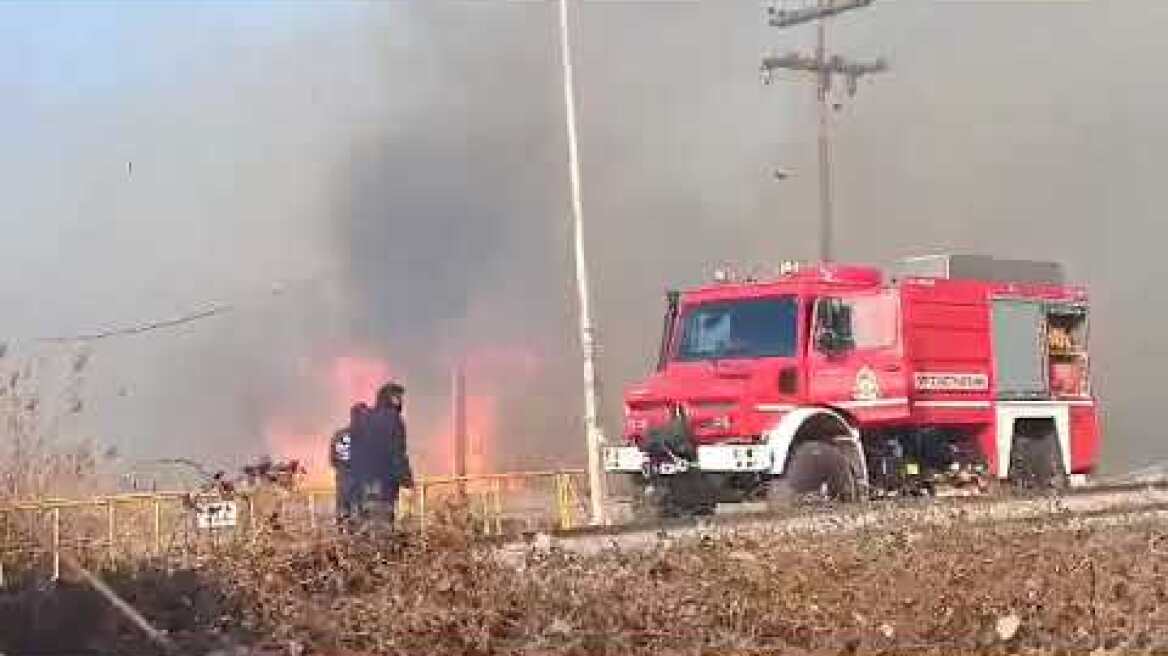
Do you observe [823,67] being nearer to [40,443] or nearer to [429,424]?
[429,424]

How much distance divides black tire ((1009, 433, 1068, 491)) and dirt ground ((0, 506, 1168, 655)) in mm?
10577

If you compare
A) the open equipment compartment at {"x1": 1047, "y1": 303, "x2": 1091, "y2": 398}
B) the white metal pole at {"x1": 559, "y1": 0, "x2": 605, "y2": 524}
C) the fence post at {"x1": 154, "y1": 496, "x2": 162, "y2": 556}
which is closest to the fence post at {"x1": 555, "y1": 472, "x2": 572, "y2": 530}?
the white metal pole at {"x1": 559, "y1": 0, "x2": 605, "y2": 524}

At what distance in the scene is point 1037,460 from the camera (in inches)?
799

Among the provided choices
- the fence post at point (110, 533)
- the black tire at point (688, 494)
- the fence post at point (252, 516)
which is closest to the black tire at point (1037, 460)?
the black tire at point (688, 494)

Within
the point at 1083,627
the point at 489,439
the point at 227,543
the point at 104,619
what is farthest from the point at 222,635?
the point at 489,439

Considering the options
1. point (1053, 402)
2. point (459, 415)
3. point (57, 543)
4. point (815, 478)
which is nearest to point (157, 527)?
point (57, 543)

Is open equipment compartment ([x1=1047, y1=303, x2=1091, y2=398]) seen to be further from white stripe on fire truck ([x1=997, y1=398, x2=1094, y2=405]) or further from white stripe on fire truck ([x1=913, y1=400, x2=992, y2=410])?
white stripe on fire truck ([x1=913, y1=400, x2=992, y2=410])

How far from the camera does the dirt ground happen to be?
718 centimetres

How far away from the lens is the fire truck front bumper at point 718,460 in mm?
16625

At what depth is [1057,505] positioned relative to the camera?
44.6 feet

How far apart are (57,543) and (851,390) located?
30.8ft

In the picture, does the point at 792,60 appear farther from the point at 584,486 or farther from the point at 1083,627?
the point at 1083,627

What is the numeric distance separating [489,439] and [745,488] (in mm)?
15125

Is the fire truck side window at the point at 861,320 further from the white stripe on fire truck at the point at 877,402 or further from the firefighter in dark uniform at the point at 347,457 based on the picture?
the firefighter in dark uniform at the point at 347,457
